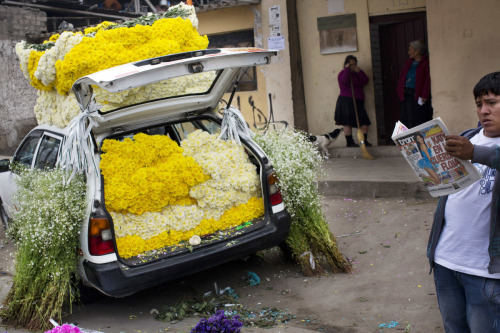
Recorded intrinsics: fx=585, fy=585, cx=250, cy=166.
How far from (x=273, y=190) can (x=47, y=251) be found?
196 cm

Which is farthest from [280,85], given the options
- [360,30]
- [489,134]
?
[489,134]

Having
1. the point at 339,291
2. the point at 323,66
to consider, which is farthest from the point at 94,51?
the point at 323,66

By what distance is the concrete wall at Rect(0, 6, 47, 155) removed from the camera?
587 inches

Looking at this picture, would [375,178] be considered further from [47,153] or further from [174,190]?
[47,153]

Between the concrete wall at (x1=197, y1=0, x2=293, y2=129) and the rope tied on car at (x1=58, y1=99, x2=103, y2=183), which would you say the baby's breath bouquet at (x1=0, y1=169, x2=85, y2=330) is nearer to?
the rope tied on car at (x1=58, y1=99, x2=103, y2=183)

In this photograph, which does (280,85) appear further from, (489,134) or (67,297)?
(489,134)

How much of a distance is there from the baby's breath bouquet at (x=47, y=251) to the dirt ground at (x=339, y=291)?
0.75 feet

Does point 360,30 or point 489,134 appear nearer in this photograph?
point 489,134

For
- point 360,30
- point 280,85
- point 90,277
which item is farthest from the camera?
point 280,85

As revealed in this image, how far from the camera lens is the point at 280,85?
36.6 feet

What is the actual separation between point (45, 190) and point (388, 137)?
23.7ft

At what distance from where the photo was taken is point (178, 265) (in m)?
4.67

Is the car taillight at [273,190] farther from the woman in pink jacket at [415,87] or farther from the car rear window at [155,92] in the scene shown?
the woman in pink jacket at [415,87]

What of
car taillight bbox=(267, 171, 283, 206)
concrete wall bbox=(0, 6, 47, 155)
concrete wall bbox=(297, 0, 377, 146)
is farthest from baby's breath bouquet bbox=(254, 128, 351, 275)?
concrete wall bbox=(0, 6, 47, 155)
